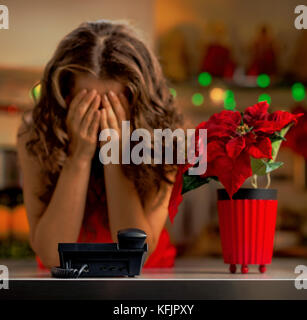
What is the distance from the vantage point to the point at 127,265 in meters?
0.81

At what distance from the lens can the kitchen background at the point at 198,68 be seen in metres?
2.56

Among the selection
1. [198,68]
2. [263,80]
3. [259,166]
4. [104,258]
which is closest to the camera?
[104,258]

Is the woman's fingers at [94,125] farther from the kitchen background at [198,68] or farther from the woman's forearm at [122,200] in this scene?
the kitchen background at [198,68]

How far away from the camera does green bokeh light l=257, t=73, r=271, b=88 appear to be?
2.72 meters

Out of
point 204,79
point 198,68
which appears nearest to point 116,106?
point 204,79

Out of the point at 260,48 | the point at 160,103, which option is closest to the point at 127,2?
the point at 260,48

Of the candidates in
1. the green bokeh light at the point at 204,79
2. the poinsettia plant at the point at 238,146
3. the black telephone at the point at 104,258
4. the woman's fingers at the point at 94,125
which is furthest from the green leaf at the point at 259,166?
the green bokeh light at the point at 204,79

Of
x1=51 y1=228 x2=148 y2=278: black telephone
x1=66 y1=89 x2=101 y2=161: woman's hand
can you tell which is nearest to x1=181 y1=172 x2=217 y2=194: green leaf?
x1=51 y1=228 x2=148 y2=278: black telephone

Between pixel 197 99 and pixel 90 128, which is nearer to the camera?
pixel 90 128

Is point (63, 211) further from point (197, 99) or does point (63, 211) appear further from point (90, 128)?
point (197, 99)

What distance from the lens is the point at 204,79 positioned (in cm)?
273

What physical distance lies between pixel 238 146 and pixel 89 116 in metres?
0.33
